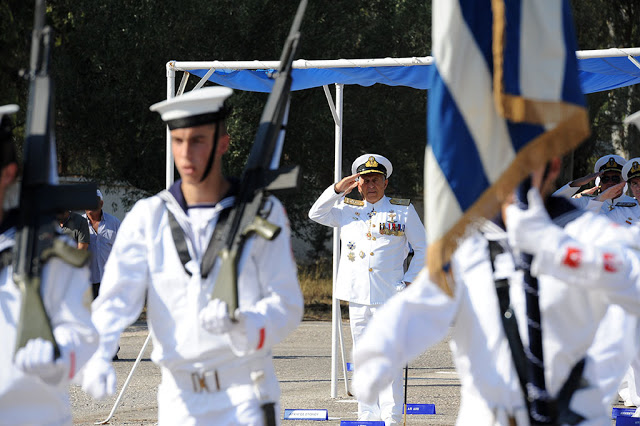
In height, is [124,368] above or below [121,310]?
below

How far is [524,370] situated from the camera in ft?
11.2

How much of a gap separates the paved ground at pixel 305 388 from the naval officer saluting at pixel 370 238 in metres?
0.82

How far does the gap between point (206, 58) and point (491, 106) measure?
16.4 metres

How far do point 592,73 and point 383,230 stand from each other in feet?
7.82

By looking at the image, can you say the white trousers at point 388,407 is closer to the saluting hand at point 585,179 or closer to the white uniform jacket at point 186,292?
the saluting hand at point 585,179

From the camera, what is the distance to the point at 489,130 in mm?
3588

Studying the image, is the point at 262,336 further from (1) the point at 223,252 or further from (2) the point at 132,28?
(2) the point at 132,28

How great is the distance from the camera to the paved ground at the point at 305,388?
352 inches

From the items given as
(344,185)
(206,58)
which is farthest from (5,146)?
(206,58)

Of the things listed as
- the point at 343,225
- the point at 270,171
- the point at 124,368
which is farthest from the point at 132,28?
the point at 270,171

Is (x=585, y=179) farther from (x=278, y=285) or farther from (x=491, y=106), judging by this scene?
(x=491, y=106)

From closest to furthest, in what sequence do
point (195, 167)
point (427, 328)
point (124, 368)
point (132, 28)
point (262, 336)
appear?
1. point (427, 328)
2. point (262, 336)
3. point (195, 167)
4. point (124, 368)
5. point (132, 28)

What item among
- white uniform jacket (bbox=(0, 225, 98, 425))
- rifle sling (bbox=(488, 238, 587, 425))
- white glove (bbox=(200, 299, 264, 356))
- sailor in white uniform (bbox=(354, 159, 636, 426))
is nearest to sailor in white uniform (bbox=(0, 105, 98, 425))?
white uniform jacket (bbox=(0, 225, 98, 425))

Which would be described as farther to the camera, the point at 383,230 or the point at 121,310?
the point at 383,230
